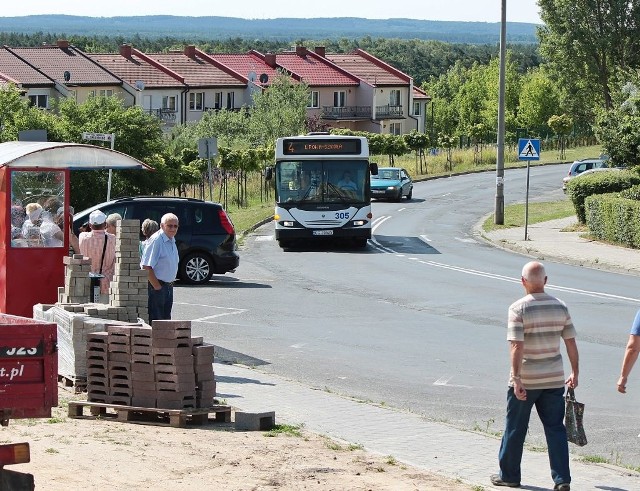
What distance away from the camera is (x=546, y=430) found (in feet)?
32.2

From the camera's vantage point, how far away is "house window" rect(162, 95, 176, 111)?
111 metres

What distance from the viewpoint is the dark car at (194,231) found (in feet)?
84.0

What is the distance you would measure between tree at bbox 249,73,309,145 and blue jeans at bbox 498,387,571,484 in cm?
6146

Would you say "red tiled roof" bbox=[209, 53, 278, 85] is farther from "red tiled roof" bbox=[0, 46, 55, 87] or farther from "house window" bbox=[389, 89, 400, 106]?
"red tiled roof" bbox=[0, 46, 55, 87]

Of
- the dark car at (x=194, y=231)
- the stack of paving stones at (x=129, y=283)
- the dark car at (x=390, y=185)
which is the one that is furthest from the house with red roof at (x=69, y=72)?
the stack of paving stones at (x=129, y=283)

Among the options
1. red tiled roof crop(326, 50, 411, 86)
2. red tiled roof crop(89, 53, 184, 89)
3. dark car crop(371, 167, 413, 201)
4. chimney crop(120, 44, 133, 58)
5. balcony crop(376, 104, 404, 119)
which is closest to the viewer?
dark car crop(371, 167, 413, 201)

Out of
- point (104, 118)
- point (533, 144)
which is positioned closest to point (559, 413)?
point (533, 144)

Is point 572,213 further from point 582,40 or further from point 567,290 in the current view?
point 582,40

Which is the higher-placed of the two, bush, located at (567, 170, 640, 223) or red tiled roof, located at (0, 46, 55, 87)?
red tiled roof, located at (0, 46, 55, 87)

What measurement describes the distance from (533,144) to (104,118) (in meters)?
14.4

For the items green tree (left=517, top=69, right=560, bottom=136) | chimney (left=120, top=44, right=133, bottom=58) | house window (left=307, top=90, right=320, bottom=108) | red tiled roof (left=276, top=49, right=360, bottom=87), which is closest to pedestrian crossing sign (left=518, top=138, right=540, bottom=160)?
green tree (left=517, top=69, right=560, bottom=136)

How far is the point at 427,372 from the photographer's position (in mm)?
15875

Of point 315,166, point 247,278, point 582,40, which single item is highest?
point 582,40

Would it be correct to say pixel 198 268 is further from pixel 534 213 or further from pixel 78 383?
pixel 534 213
